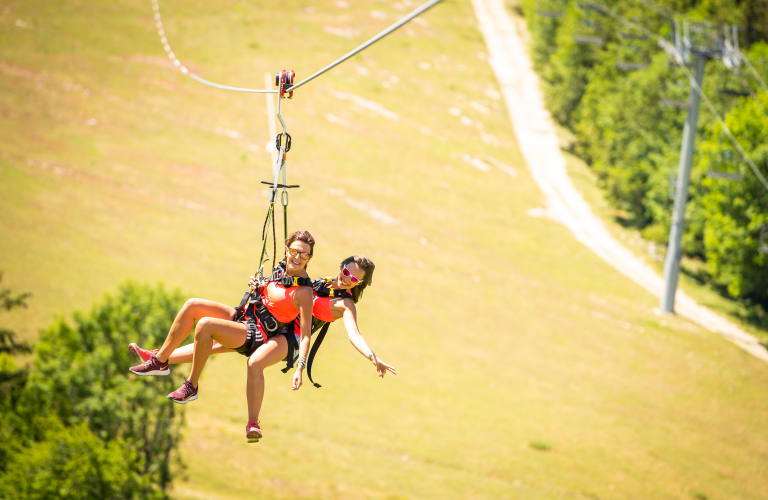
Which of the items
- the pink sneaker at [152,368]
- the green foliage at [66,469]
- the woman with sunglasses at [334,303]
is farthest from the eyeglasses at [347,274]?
the green foliage at [66,469]

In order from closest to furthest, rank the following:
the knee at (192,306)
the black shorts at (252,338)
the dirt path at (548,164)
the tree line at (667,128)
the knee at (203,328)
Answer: the knee at (203,328)
the knee at (192,306)
the black shorts at (252,338)
the tree line at (667,128)
the dirt path at (548,164)

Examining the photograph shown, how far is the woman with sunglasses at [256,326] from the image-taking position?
7.50 metres

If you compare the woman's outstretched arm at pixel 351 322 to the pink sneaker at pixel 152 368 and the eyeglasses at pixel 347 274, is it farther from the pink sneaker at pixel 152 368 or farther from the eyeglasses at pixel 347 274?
the pink sneaker at pixel 152 368

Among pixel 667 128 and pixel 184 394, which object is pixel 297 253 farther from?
pixel 667 128

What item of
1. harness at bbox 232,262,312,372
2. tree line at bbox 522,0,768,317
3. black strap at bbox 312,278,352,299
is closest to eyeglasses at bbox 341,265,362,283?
black strap at bbox 312,278,352,299

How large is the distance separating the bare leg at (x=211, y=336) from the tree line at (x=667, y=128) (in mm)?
30371

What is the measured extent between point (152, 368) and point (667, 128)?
4508cm

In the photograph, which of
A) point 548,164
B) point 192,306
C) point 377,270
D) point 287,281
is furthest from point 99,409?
point 548,164

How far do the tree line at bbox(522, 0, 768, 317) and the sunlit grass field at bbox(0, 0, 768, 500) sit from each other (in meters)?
5.31

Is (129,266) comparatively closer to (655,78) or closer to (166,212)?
(166,212)

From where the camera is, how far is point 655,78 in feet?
149

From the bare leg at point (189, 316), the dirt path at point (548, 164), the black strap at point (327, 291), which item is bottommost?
the dirt path at point (548, 164)

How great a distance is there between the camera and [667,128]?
4659 centimetres

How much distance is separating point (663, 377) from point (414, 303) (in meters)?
12.6
